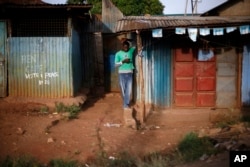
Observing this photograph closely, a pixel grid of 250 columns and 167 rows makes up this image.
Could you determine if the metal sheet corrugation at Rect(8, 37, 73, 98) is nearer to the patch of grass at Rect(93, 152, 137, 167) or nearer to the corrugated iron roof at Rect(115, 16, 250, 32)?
the corrugated iron roof at Rect(115, 16, 250, 32)

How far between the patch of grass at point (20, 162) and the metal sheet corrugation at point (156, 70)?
16.9 feet

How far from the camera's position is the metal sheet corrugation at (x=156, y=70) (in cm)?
1156

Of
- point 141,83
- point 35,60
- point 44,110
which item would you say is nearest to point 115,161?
point 141,83

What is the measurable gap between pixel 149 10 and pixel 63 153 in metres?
22.1

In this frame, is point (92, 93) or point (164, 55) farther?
point (92, 93)

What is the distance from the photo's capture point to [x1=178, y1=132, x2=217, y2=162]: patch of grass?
7.20m

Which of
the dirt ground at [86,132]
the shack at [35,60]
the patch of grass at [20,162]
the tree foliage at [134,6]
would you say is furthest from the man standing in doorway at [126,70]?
the tree foliage at [134,6]

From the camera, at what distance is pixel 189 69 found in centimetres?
1169

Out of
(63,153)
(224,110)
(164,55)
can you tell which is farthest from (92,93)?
(63,153)

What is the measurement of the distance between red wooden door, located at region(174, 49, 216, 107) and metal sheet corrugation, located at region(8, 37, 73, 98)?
363 cm

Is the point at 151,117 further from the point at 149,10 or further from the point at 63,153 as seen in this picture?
the point at 149,10

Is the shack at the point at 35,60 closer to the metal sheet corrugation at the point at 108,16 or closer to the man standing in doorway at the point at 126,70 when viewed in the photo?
the man standing in doorway at the point at 126,70

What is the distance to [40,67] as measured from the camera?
1157cm

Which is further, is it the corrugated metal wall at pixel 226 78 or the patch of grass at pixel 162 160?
the corrugated metal wall at pixel 226 78
